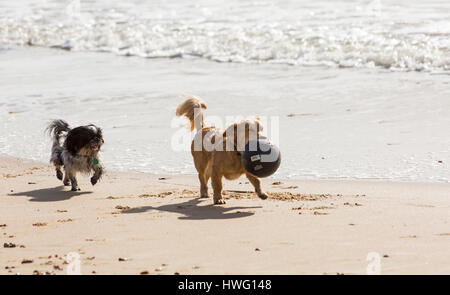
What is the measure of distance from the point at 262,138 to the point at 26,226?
7.34ft

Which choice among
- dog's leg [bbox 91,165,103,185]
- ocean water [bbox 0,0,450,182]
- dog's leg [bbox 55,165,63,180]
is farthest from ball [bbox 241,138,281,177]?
dog's leg [bbox 55,165,63,180]

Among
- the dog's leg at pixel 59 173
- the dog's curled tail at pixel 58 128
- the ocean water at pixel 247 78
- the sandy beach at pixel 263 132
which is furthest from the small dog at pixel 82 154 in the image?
the ocean water at pixel 247 78

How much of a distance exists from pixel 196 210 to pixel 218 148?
26.2 inches

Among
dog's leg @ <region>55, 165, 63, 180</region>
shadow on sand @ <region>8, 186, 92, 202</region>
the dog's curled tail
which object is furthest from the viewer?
the dog's curled tail

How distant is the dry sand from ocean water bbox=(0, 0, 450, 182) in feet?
2.87

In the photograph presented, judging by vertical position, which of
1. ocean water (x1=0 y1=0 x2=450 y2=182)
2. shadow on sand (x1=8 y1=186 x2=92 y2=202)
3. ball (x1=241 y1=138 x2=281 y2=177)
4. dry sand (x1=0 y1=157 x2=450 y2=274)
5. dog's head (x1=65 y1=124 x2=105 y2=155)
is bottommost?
dry sand (x1=0 y1=157 x2=450 y2=274)

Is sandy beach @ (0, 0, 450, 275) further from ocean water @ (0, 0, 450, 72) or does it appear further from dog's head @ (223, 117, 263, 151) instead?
dog's head @ (223, 117, 263, 151)

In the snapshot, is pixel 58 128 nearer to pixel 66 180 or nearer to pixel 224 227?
pixel 66 180

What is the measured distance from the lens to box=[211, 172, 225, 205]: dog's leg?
7027 millimetres

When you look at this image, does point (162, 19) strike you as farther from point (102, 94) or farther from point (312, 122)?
point (312, 122)

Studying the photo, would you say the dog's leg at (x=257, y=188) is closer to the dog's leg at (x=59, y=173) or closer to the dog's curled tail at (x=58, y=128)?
the dog's leg at (x=59, y=173)

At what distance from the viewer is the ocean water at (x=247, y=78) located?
944 centimetres

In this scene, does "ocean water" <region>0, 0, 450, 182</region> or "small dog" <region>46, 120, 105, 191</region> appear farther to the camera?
"ocean water" <region>0, 0, 450, 182</region>

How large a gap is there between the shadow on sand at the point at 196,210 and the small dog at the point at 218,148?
0.76 ft
